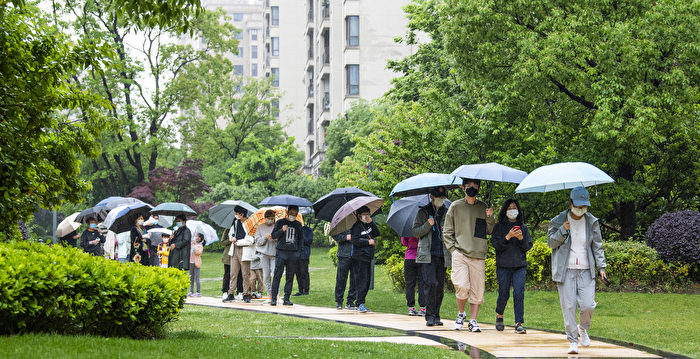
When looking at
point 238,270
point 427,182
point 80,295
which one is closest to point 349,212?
point 427,182

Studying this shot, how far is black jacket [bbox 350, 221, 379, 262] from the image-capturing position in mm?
15117

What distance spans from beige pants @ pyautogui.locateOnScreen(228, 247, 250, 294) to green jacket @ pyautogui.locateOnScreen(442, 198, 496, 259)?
7032 mm

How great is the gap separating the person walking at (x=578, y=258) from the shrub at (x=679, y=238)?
10.3m

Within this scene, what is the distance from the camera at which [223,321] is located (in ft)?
40.2

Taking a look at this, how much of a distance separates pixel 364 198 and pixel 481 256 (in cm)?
437

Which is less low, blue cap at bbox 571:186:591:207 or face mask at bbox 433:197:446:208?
face mask at bbox 433:197:446:208

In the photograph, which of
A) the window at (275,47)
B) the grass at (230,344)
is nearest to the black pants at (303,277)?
the grass at (230,344)

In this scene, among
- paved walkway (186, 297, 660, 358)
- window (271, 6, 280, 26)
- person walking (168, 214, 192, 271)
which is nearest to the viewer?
paved walkway (186, 297, 660, 358)

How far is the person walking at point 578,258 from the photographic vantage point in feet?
31.5

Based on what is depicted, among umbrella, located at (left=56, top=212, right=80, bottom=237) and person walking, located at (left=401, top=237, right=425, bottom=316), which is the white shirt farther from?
umbrella, located at (left=56, top=212, right=80, bottom=237)

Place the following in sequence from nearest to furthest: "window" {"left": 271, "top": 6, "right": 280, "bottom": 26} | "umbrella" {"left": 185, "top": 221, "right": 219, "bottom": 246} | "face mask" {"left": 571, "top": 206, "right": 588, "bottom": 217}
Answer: "face mask" {"left": 571, "top": 206, "right": 588, "bottom": 217} → "umbrella" {"left": 185, "top": 221, "right": 219, "bottom": 246} → "window" {"left": 271, "top": 6, "right": 280, "bottom": 26}

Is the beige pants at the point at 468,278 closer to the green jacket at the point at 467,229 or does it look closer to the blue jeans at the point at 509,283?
the green jacket at the point at 467,229

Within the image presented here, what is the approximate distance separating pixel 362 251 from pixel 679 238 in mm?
8320

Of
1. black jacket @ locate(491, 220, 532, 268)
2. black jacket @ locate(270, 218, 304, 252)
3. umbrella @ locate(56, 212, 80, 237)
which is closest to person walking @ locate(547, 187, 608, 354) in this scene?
black jacket @ locate(491, 220, 532, 268)
